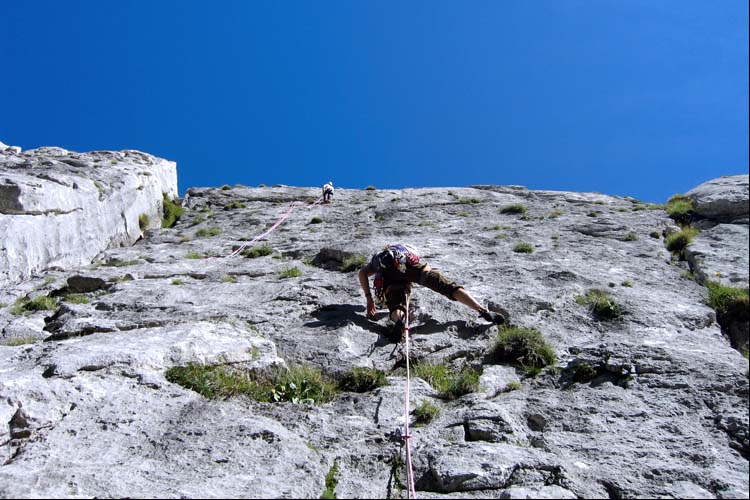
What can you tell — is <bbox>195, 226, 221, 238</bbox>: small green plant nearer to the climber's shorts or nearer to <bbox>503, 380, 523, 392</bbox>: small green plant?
the climber's shorts

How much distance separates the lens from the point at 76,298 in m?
10.2

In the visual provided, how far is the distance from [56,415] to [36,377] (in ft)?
2.49

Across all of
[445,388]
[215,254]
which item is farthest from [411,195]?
[445,388]

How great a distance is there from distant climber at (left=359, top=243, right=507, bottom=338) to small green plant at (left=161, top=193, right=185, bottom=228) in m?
11.4

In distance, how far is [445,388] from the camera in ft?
22.9

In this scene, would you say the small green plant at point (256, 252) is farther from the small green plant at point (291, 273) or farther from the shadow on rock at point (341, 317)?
the shadow on rock at point (341, 317)

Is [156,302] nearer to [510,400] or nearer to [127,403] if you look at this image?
[127,403]

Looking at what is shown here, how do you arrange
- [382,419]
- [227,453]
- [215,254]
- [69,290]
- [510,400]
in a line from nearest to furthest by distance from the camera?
[227,453] → [382,419] → [510,400] → [69,290] → [215,254]

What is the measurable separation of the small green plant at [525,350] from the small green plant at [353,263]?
13.2ft

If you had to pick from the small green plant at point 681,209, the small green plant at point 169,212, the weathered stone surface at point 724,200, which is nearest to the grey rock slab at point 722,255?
the weathered stone surface at point 724,200

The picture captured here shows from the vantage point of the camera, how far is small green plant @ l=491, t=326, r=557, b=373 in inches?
296

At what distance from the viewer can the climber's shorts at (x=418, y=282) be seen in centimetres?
923

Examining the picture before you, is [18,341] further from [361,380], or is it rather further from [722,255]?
[722,255]

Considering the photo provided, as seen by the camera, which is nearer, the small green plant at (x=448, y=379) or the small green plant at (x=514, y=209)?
the small green plant at (x=448, y=379)
